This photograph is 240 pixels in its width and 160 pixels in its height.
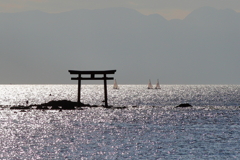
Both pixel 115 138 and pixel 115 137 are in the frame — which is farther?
pixel 115 137

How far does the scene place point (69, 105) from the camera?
290 feet

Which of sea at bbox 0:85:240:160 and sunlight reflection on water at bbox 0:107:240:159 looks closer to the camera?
sea at bbox 0:85:240:160

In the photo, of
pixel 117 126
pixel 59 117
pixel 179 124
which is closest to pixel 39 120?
pixel 59 117

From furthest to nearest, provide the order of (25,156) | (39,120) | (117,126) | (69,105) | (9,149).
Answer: (69,105), (39,120), (117,126), (9,149), (25,156)

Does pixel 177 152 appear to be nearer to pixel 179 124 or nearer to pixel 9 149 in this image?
pixel 9 149

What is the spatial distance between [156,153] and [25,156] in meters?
9.78

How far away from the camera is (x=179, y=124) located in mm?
64125

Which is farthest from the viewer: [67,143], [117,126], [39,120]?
[39,120]

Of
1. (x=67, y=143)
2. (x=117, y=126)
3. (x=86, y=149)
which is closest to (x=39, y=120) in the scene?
(x=117, y=126)

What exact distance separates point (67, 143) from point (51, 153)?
612cm

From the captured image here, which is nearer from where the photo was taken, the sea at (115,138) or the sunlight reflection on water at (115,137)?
the sea at (115,138)

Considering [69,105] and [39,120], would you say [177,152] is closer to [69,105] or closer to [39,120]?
[39,120]

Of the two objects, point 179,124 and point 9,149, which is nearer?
point 9,149

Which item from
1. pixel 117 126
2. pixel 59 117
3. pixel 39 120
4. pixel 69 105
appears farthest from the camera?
pixel 69 105
